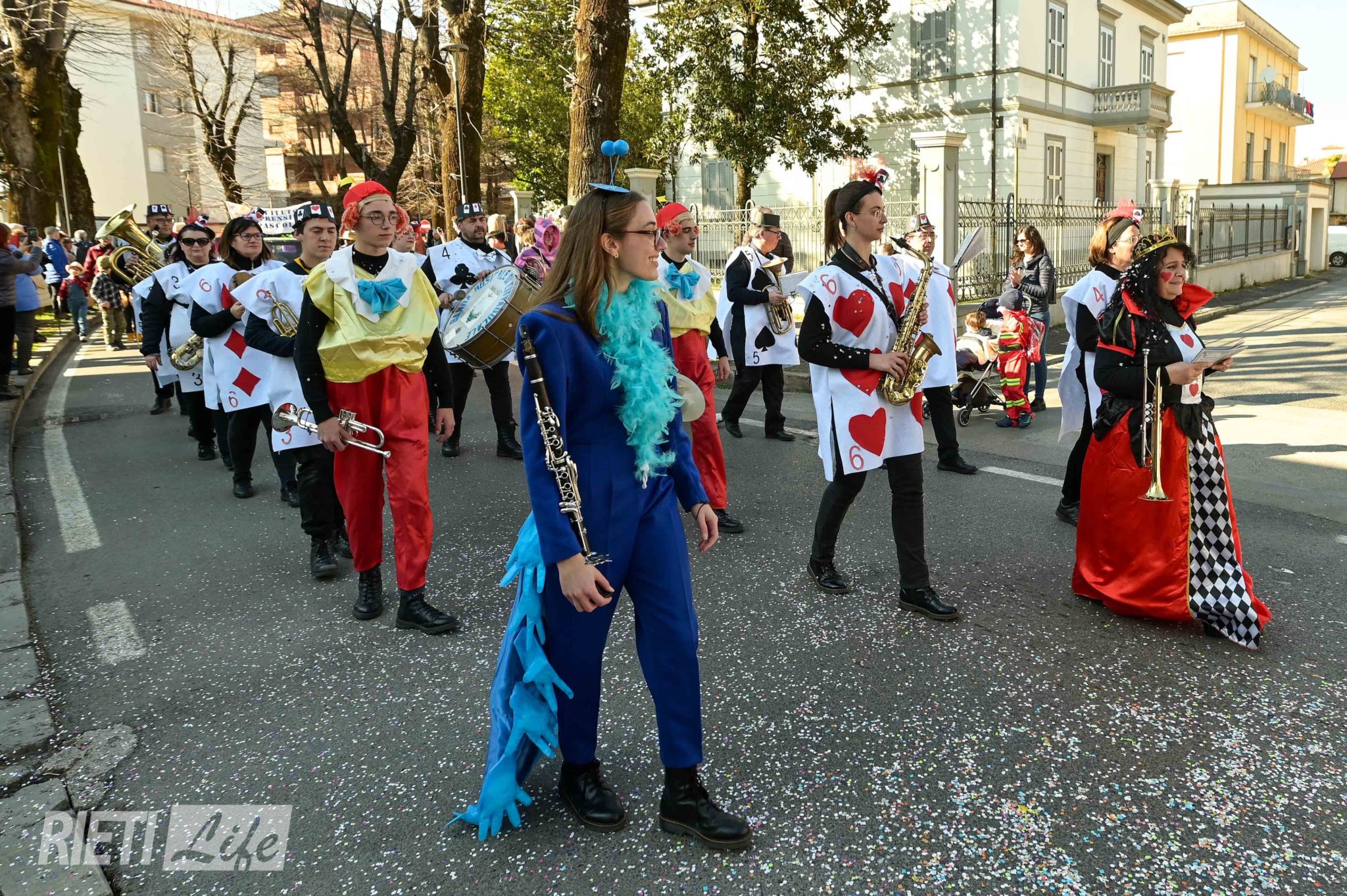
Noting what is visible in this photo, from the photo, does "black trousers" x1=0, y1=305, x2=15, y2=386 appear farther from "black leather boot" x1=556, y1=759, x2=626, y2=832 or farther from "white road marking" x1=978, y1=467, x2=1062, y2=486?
"black leather boot" x1=556, y1=759, x2=626, y2=832

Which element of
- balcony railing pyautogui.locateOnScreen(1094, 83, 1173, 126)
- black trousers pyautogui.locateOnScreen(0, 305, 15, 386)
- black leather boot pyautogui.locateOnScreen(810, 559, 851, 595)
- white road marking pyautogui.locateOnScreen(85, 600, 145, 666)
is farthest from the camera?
balcony railing pyautogui.locateOnScreen(1094, 83, 1173, 126)

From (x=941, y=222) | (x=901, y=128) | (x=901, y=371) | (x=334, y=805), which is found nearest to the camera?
(x=334, y=805)

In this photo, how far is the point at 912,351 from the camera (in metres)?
4.48

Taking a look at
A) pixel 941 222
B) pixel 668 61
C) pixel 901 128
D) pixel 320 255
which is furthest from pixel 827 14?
pixel 320 255

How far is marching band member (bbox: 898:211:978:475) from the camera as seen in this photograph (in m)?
6.25

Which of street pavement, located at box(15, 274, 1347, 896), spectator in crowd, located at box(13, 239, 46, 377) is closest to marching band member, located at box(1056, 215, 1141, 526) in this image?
street pavement, located at box(15, 274, 1347, 896)

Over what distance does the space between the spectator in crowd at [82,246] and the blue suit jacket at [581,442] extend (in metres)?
19.0

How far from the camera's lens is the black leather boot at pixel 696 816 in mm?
2787

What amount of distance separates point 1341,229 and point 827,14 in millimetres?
25860

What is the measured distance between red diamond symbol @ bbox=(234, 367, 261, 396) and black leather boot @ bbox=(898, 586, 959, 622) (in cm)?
470

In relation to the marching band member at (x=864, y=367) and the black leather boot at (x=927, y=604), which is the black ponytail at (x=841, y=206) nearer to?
the marching band member at (x=864, y=367)

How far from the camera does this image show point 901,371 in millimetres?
4297

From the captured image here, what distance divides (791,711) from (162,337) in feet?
22.5

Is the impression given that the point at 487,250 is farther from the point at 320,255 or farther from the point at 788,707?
the point at 788,707
